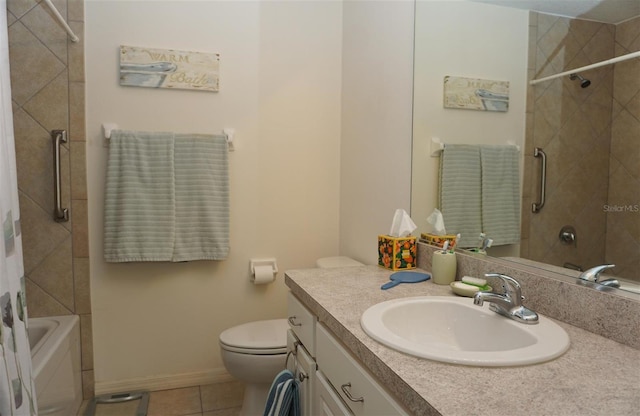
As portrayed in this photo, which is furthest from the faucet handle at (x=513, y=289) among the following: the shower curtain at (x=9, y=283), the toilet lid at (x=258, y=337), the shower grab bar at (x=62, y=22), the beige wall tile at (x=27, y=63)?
the beige wall tile at (x=27, y=63)

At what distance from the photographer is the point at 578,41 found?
103 centimetres

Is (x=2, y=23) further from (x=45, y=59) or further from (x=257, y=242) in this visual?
(x=257, y=242)

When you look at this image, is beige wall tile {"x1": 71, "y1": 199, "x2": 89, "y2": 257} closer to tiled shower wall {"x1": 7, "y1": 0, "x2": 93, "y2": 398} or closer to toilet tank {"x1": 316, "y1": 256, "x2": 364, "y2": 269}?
tiled shower wall {"x1": 7, "y1": 0, "x2": 93, "y2": 398}

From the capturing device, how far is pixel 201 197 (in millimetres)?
2195

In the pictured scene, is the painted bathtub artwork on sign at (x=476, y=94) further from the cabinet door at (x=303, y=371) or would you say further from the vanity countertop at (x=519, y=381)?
the cabinet door at (x=303, y=371)

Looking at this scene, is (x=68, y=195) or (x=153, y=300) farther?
(x=153, y=300)

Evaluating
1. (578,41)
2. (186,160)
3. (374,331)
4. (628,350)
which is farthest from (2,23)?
(628,350)

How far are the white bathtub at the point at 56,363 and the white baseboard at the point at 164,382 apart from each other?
14 centimetres

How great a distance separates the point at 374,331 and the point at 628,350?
1.66 feet

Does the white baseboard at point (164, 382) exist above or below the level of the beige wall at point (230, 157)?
below

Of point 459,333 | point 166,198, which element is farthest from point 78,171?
point 459,333

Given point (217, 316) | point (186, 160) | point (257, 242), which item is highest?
point (186, 160)

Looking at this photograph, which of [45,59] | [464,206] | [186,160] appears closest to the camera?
[464,206]

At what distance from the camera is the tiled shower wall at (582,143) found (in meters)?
0.93
